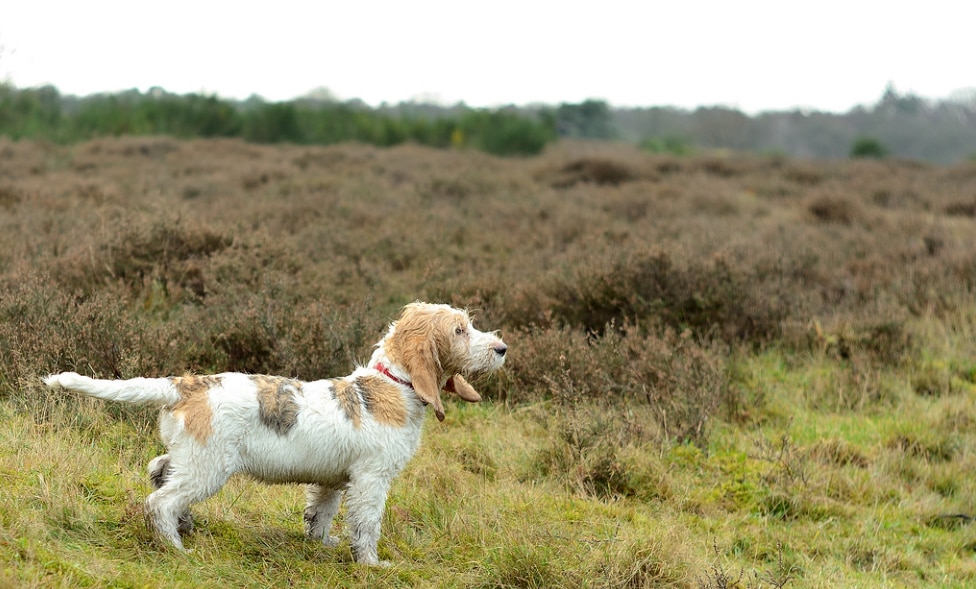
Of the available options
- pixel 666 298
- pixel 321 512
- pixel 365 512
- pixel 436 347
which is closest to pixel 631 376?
pixel 666 298

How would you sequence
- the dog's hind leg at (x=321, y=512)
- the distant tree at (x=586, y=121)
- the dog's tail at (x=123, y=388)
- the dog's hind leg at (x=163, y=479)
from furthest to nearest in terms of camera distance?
the distant tree at (x=586, y=121)
the dog's hind leg at (x=321, y=512)
the dog's hind leg at (x=163, y=479)
the dog's tail at (x=123, y=388)

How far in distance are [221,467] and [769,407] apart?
13.8 ft

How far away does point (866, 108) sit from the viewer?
273 feet

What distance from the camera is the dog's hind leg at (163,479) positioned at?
3451 mm

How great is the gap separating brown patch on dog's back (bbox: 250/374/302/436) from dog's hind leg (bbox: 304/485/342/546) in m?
0.51

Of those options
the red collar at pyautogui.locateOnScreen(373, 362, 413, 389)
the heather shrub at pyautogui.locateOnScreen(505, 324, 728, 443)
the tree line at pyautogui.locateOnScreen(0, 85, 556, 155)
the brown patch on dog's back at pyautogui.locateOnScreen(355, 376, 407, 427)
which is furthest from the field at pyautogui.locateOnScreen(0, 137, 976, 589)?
the tree line at pyautogui.locateOnScreen(0, 85, 556, 155)

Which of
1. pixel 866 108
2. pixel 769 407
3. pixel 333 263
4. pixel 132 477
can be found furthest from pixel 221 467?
pixel 866 108

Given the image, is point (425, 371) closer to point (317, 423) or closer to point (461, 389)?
point (461, 389)

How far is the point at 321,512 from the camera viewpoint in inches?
149

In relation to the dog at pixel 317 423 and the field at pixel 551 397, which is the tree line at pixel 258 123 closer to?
the field at pixel 551 397

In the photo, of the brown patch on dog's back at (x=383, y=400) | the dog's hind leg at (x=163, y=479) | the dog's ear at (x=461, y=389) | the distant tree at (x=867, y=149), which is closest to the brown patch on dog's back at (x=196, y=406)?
the dog's hind leg at (x=163, y=479)

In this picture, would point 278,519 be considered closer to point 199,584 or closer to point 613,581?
point 199,584

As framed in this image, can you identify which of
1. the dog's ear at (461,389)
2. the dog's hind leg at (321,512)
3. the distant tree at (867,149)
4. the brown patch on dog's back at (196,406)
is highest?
the distant tree at (867,149)

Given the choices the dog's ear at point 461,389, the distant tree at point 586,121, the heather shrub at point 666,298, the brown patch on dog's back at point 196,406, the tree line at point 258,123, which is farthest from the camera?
the distant tree at point 586,121
